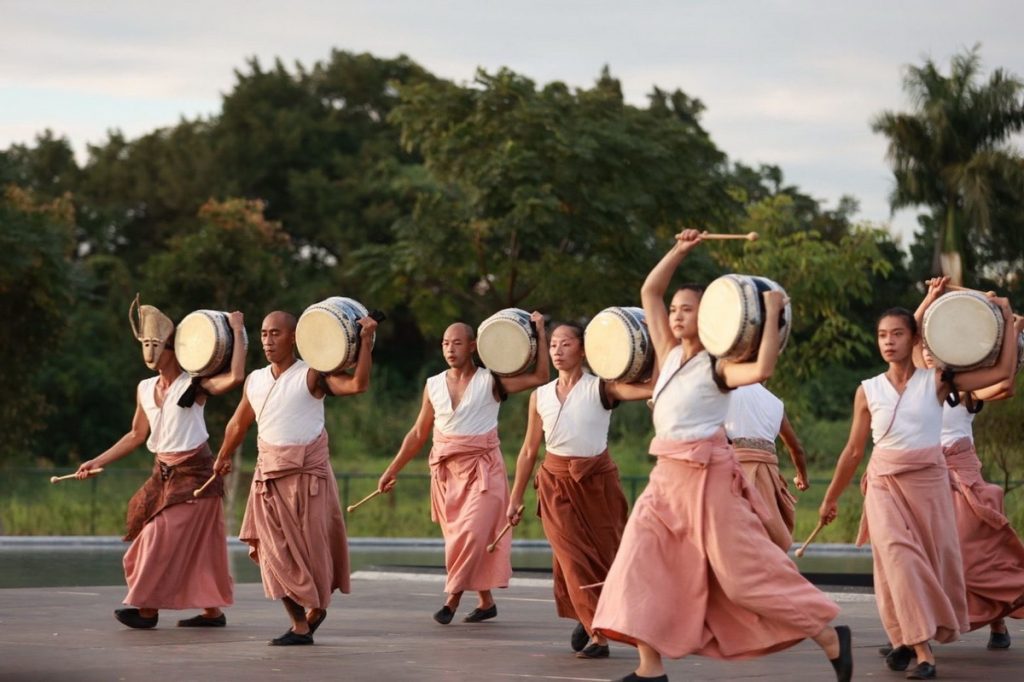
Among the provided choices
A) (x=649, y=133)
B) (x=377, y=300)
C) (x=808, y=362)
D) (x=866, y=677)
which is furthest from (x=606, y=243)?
(x=866, y=677)

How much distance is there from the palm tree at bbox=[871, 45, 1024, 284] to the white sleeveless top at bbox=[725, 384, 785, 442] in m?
32.0

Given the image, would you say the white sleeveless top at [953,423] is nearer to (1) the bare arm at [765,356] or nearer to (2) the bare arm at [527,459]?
(2) the bare arm at [527,459]

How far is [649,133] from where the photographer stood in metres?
33.1

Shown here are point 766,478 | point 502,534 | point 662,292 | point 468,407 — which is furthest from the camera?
point 468,407

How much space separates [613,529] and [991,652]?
7.63 feet

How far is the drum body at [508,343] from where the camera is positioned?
12.4 meters

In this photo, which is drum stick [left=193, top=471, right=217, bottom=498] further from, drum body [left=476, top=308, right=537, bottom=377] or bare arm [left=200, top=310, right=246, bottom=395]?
drum body [left=476, top=308, right=537, bottom=377]

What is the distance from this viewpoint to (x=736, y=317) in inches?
333

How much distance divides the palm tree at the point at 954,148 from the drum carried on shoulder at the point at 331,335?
Answer: 3347 centimetres

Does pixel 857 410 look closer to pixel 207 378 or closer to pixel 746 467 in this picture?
pixel 746 467

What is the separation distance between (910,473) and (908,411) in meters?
0.33

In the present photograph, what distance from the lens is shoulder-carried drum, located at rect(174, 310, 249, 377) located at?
12461 millimetres

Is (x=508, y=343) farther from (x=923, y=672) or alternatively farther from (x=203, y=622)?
(x=923, y=672)

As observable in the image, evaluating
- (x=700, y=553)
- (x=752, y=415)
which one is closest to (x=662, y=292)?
(x=700, y=553)
